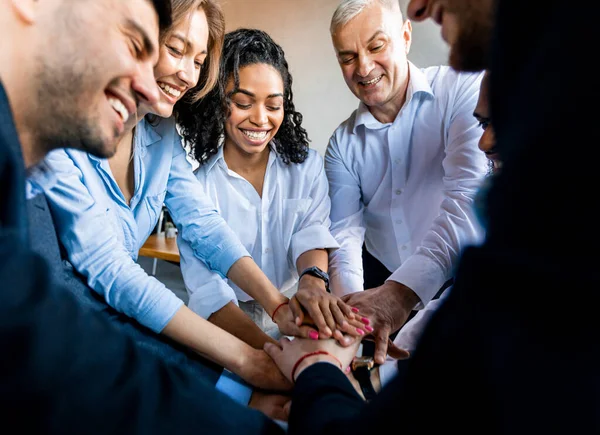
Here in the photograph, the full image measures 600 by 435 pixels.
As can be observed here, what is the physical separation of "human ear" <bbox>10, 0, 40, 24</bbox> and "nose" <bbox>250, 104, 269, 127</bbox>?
3.25 ft

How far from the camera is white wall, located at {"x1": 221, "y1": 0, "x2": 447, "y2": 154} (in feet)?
14.7

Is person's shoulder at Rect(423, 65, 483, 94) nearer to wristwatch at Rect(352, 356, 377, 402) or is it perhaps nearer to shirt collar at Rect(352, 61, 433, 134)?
shirt collar at Rect(352, 61, 433, 134)

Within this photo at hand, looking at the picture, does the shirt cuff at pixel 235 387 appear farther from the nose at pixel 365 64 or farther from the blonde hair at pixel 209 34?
the nose at pixel 365 64

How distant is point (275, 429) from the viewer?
79 centimetres

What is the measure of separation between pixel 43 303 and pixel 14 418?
0.12 metres

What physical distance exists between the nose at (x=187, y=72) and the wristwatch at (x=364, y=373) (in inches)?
37.5

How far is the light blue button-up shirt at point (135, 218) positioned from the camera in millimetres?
1255

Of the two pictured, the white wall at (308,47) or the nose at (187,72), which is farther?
the white wall at (308,47)

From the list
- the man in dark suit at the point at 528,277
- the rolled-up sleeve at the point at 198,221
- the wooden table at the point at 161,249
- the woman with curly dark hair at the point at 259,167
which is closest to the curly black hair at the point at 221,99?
the woman with curly dark hair at the point at 259,167

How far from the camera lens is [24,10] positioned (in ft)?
2.83

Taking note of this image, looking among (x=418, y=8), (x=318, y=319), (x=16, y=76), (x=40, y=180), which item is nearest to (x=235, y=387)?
(x=318, y=319)

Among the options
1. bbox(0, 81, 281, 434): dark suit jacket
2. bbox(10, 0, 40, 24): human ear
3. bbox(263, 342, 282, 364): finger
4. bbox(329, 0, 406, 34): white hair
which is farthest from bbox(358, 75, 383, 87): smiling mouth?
bbox(0, 81, 281, 434): dark suit jacket

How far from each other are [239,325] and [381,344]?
0.40 m

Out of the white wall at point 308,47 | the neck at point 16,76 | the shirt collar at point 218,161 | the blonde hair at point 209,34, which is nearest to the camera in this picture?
the neck at point 16,76
